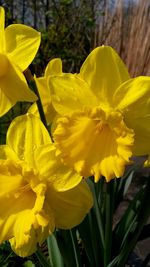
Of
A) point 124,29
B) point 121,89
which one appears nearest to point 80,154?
point 121,89

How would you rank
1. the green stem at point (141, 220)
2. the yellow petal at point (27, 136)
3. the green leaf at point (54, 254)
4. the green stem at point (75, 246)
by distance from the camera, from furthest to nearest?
the green leaf at point (54, 254), the green stem at point (75, 246), the green stem at point (141, 220), the yellow petal at point (27, 136)

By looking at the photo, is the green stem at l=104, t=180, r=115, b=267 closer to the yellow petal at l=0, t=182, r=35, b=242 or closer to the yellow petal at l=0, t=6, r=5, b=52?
the yellow petal at l=0, t=182, r=35, b=242

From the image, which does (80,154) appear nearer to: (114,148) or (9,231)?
(114,148)

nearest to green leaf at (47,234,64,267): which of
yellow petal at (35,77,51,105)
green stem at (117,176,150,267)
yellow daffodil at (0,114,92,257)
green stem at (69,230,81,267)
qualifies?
green stem at (69,230,81,267)

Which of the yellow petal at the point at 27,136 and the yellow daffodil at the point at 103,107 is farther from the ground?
the yellow daffodil at the point at 103,107

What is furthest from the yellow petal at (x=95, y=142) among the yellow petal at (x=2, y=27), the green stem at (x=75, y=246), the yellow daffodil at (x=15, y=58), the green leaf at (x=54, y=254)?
the green leaf at (x=54, y=254)

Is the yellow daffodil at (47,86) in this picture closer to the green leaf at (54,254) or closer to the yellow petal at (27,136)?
the yellow petal at (27,136)
